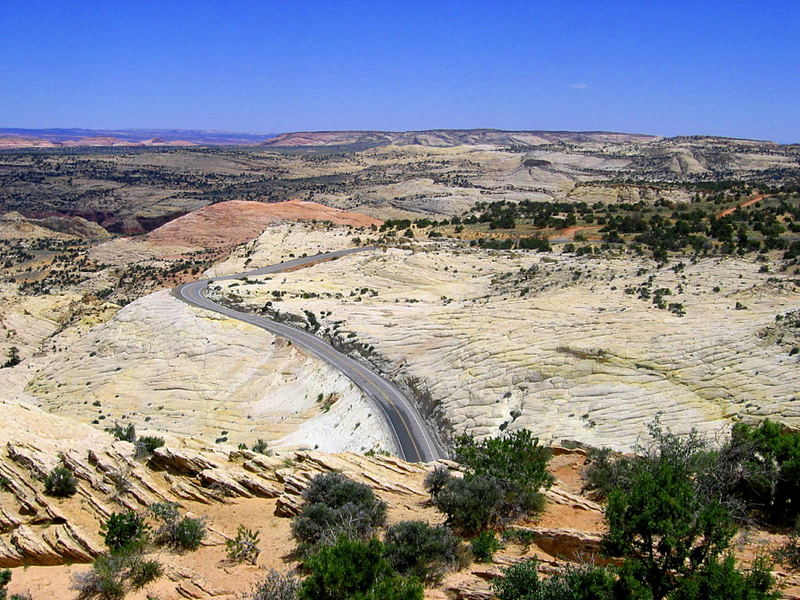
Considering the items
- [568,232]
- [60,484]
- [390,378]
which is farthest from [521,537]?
[568,232]

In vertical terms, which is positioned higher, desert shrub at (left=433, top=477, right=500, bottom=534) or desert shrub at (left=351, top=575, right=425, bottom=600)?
desert shrub at (left=351, top=575, right=425, bottom=600)

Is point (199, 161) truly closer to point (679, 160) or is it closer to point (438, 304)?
point (679, 160)

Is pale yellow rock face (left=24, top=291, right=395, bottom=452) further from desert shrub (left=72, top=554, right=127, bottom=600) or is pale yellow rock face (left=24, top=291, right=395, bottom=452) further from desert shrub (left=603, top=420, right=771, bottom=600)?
Answer: desert shrub (left=603, top=420, right=771, bottom=600)

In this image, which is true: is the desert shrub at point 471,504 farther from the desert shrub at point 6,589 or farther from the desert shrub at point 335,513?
the desert shrub at point 6,589

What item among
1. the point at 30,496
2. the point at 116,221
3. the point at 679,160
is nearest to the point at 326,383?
the point at 30,496

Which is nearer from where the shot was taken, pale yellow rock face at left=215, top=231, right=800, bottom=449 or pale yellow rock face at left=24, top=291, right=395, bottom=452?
pale yellow rock face at left=215, top=231, right=800, bottom=449

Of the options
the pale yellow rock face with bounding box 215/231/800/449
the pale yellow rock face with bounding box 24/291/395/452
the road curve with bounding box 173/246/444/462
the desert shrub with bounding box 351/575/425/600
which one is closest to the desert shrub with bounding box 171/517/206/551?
the desert shrub with bounding box 351/575/425/600
